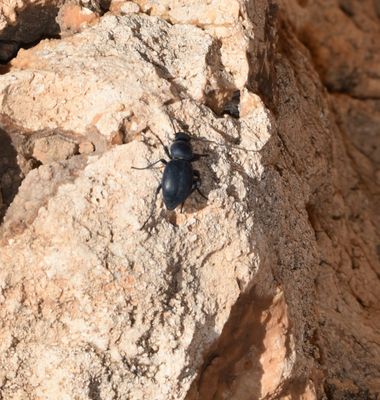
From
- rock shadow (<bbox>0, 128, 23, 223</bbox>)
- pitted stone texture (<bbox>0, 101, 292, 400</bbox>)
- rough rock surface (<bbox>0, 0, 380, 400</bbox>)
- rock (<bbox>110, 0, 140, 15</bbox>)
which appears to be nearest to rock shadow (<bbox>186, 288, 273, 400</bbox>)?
rough rock surface (<bbox>0, 0, 380, 400</bbox>)

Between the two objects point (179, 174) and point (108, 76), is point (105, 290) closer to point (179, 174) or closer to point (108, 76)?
point (179, 174)

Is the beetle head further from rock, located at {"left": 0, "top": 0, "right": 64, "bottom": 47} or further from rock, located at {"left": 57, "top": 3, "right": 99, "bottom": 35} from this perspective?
Answer: rock, located at {"left": 0, "top": 0, "right": 64, "bottom": 47}

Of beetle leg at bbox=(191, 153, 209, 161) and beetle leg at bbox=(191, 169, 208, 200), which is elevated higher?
beetle leg at bbox=(191, 153, 209, 161)

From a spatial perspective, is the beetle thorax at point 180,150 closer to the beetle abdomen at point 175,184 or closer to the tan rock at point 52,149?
the beetle abdomen at point 175,184

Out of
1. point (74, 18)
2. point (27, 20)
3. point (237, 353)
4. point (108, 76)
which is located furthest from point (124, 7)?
point (237, 353)

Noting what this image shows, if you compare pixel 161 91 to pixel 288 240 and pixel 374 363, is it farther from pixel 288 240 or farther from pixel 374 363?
pixel 374 363

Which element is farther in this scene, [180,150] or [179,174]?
[180,150]
